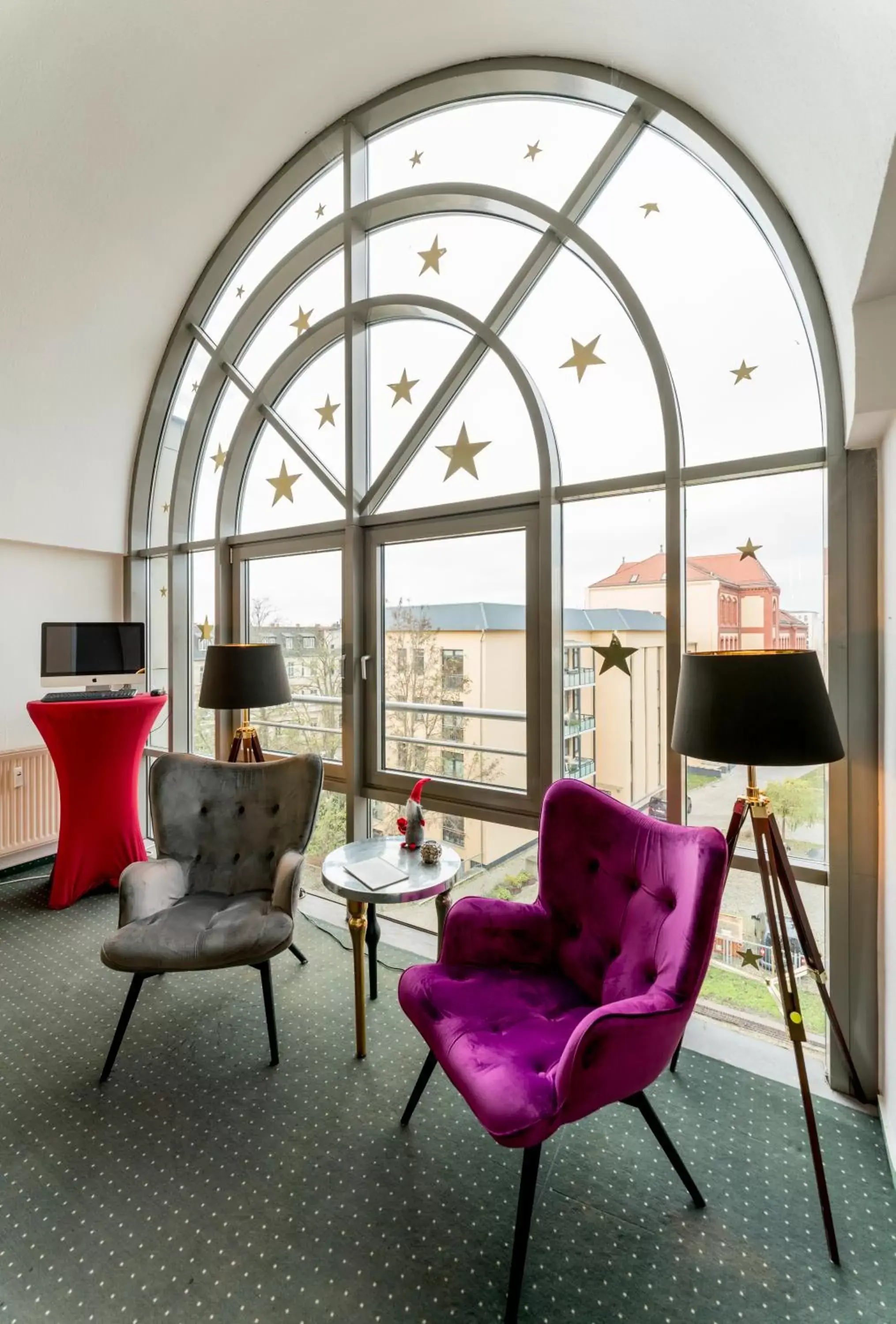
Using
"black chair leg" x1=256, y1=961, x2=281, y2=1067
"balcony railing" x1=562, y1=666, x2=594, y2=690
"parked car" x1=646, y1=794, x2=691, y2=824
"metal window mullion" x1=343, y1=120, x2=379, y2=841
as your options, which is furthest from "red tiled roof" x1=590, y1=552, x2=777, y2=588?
"black chair leg" x1=256, y1=961, x2=281, y2=1067

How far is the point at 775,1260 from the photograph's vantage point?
142 centimetres

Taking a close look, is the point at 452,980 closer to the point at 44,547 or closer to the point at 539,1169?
the point at 539,1169

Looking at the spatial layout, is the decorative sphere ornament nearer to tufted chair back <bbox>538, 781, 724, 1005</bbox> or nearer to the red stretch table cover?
tufted chair back <bbox>538, 781, 724, 1005</bbox>

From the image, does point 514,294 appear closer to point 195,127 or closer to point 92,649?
point 195,127

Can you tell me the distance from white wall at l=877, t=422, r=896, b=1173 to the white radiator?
4.21 m

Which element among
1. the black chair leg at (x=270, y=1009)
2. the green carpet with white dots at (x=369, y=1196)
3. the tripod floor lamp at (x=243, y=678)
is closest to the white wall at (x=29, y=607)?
the tripod floor lamp at (x=243, y=678)

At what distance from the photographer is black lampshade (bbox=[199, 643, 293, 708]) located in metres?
2.81

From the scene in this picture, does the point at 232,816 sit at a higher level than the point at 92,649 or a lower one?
lower

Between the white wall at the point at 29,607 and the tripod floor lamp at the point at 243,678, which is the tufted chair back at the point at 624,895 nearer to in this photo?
the tripod floor lamp at the point at 243,678

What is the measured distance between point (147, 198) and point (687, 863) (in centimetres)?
421

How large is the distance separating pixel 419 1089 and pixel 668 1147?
702mm

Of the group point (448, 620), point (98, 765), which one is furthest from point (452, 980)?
point (98, 765)

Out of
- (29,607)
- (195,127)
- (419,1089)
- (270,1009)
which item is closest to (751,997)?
(419,1089)

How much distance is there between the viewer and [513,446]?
2.73m
